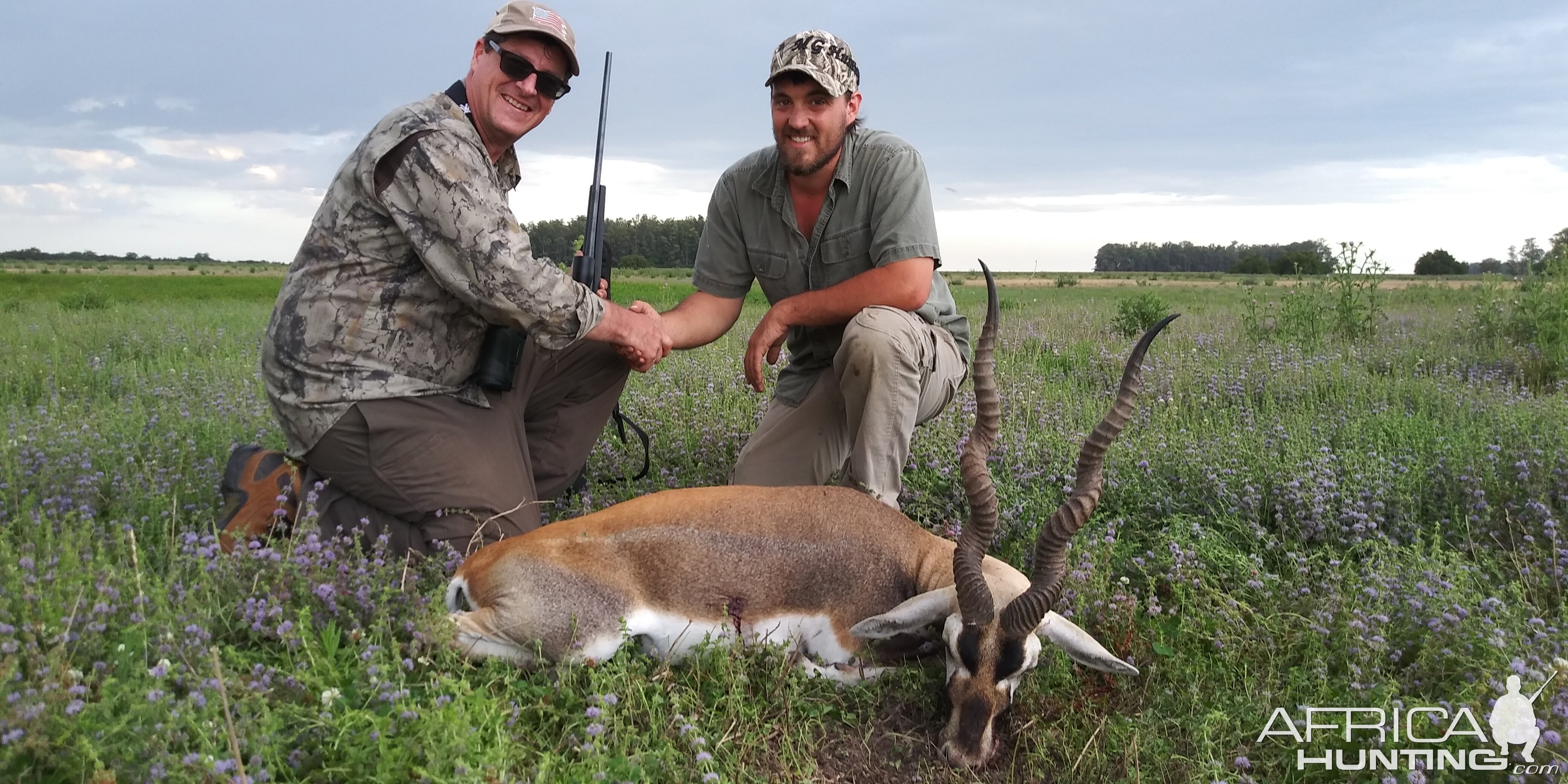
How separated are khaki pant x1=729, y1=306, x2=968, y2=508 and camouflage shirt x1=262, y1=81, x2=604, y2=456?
5.05 feet

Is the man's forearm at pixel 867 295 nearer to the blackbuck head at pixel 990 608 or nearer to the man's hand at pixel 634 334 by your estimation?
the man's hand at pixel 634 334

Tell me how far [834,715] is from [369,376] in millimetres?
2870

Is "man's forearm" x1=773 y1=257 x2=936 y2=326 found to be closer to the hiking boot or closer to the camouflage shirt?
the camouflage shirt

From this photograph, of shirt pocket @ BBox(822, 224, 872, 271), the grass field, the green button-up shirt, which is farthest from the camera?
shirt pocket @ BBox(822, 224, 872, 271)

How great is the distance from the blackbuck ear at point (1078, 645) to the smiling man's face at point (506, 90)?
3590 mm

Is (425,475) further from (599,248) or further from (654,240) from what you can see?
(654,240)

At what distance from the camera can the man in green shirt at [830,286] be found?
5.62 m

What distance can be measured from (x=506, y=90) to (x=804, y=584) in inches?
116

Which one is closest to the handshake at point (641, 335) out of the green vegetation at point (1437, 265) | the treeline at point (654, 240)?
the treeline at point (654, 240)

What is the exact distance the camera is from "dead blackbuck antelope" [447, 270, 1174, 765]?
377 cm

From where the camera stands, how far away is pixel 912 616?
3992mm

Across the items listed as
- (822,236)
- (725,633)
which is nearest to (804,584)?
(725,633)

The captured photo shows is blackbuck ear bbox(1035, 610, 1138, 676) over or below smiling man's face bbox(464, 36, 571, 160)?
below

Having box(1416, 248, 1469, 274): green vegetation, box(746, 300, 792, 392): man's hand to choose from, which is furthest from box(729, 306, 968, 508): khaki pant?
box(1416, 248, 1469, 274): green vegetation
